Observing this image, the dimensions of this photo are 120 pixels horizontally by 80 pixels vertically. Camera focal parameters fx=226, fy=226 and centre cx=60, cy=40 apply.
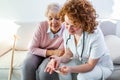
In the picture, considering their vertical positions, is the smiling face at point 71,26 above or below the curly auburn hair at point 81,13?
below

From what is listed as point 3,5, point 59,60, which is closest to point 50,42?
point 59,60

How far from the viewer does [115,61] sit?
7.00 feet

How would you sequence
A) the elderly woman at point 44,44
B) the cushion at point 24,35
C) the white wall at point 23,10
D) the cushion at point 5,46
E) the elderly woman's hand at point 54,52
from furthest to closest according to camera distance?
1. the white wall at point 23,10
2. the cushion at point 24,35
3. the cushion at point 5,46
4. the elderly woman's hand at point 54,52
5. the elderly woman at point 44,44

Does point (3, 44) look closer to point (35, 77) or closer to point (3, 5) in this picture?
point (3, 5)

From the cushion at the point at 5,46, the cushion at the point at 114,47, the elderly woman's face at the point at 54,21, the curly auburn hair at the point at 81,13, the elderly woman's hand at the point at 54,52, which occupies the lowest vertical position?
the cushion at the point at 5,46

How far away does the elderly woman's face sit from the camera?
211 cm

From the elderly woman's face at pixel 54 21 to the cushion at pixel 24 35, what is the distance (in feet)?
1.49

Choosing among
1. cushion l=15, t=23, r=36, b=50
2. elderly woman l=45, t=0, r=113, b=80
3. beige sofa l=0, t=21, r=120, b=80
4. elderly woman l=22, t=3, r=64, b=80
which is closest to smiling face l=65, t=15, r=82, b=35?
elderly woman l=45, t=0, r=113, b=80

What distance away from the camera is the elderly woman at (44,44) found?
81.1 inches

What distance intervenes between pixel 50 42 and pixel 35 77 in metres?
0.39

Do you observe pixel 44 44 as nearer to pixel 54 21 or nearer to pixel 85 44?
pixel 54 21

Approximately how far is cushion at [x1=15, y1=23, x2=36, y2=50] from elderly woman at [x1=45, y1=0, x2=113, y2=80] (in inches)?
34.3

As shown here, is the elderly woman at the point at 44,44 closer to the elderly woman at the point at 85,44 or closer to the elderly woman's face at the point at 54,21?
the elderly woman's face at the point at 54,21

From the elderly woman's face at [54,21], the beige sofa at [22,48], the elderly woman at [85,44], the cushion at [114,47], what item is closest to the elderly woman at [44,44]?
the elderly woman's face at [54,21]
